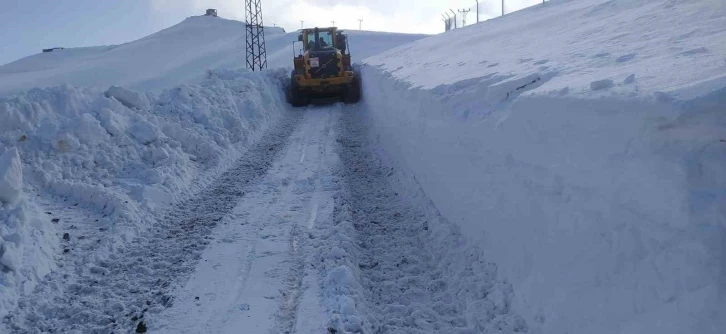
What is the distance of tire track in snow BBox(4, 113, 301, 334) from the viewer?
4.12 meters

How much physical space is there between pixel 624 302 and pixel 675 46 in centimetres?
301

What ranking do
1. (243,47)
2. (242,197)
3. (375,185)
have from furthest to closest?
1. (243,47)
2. (375,185)
3. (242,197)

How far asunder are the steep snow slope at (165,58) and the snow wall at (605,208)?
98.9ft

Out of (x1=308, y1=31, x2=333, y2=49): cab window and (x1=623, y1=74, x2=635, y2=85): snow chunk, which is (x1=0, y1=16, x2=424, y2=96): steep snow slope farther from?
(x1=623, y1=74, x2=635, y2=85): snow chunk

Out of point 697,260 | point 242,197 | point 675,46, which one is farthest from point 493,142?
point 242,197

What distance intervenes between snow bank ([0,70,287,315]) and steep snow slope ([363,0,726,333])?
12.8 ft

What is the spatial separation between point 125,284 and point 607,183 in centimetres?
399

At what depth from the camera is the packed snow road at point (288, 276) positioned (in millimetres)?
4043

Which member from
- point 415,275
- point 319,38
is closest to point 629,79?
point 415,275

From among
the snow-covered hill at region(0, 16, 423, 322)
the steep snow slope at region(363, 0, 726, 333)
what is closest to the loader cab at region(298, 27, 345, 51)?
the snow-covered hill at region(0, 16, 423, 322)

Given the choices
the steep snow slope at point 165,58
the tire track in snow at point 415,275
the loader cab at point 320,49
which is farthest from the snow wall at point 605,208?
the steep snow slope at point 165,58

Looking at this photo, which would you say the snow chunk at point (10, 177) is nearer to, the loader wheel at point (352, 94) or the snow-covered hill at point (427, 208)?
the snow-covered hill at point (427, 208)

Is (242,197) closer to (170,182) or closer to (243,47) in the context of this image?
(170,182)

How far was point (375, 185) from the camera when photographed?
7.85 meters
